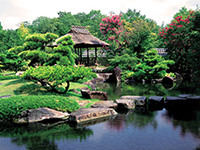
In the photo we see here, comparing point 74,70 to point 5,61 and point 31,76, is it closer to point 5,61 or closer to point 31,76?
point 31,76

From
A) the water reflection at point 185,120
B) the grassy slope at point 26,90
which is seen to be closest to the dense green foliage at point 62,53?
the grassy slope at point 26,90

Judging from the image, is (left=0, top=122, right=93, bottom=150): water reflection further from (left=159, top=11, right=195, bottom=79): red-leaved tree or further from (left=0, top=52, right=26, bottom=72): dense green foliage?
(left=159, top=11, right=195, bottom=79): red-leaved tree

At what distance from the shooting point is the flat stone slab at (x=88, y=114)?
8.33m

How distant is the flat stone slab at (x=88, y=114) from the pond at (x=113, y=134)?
Result: 1.23 ft

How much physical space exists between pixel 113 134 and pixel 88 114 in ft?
5.93

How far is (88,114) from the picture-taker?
859cm

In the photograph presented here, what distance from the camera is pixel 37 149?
602 centimetres

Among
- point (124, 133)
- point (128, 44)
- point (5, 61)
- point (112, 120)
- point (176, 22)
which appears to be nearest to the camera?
point (124, 133)

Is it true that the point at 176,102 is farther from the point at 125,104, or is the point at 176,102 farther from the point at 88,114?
the point at 88,114

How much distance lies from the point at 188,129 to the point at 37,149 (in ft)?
→ 17.2

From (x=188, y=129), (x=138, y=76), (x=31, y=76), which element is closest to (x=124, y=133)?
(x=188, y=129)

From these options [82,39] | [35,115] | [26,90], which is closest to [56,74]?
[26,90]

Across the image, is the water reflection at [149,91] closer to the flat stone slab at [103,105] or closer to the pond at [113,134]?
the flat stone slab at [103,105]

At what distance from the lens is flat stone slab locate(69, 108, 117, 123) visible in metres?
8.33
